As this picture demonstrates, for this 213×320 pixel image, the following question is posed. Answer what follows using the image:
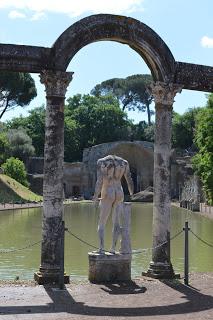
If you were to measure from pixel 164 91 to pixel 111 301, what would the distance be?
5.52m

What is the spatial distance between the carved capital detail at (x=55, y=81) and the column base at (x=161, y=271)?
4.64 meters

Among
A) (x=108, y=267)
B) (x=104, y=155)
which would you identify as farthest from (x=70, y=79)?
(x=104, y=155)

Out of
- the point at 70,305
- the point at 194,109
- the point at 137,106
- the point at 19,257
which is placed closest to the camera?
the point at 70,305

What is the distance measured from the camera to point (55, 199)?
12.6 meters

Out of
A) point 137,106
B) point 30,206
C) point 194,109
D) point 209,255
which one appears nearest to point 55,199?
point 209,255

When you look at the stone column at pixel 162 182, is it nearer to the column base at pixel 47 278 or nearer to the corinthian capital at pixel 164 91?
the corinthian capital at pixel 164 91

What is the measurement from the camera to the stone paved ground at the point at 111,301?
9648mm

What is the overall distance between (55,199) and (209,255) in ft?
29.2

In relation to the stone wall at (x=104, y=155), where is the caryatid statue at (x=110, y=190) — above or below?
below

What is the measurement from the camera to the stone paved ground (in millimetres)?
9648

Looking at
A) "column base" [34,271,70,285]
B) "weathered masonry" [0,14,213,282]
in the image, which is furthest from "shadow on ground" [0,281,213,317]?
"weathered masonry" [0,14,213,282]

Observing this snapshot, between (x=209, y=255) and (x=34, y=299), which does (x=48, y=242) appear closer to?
(x=34, y=299)

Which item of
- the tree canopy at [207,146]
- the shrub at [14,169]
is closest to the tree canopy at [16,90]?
the shrub at [14,169]

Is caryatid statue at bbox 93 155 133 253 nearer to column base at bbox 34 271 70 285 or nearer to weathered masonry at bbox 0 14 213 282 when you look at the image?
weathered masonry at bbox 0 14 213 282
